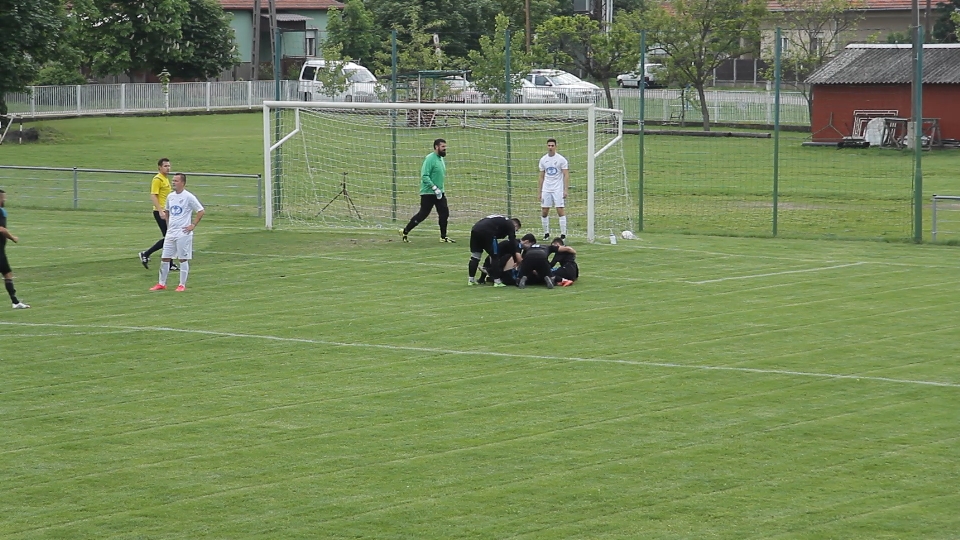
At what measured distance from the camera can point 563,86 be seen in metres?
38.6

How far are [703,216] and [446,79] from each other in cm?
686

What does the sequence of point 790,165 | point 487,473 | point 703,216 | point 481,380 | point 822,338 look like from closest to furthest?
point 487,473, point 481,380, point 822,338, point 703,216, point 790,165

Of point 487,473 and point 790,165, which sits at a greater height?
point 790,165

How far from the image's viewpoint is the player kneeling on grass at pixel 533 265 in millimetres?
18969

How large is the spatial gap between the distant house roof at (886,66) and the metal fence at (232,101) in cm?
217

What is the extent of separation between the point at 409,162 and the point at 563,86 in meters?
10.0

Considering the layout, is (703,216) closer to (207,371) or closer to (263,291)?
(263,291)

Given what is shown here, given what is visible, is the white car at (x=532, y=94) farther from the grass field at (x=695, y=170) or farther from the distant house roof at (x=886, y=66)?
the distant house roof at (x=886, y=66)

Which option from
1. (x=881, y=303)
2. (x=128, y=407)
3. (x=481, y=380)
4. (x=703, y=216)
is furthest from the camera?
(x=703, y=216)

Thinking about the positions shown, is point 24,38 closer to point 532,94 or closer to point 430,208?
point 532,94

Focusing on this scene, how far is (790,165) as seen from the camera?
1499 inches

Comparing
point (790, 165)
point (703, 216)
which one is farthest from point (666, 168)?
point (703, 216)

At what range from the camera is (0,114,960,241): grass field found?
27750 millimetres

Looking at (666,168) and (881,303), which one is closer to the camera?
(881,303)
